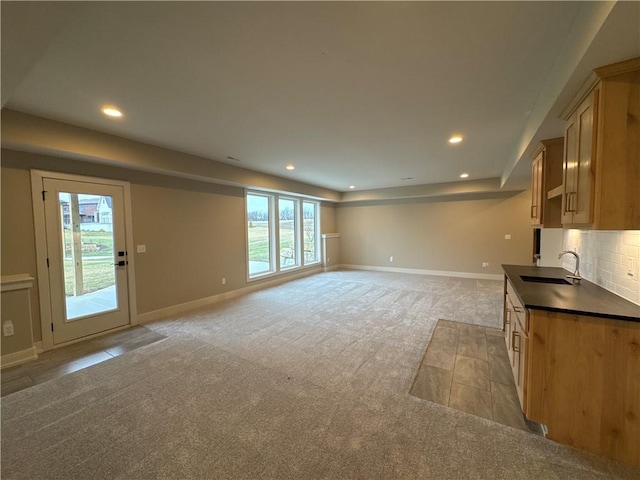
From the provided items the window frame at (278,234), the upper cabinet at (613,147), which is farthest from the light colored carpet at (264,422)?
the window frame at (278,234)

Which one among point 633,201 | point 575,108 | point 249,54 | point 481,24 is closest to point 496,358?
point 633,201

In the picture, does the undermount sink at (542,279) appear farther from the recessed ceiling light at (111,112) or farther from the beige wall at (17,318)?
the beige wall at (17,318)

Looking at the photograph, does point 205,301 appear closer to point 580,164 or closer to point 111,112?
point 111,112

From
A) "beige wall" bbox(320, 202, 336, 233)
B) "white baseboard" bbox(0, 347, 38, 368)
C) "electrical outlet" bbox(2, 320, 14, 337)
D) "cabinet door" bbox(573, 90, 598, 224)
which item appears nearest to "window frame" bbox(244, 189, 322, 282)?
"beige wall" bbox(320, 202, 336, 233)

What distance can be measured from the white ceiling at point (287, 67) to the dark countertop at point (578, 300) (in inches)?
57.8

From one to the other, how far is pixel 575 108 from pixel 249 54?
91.8 inches

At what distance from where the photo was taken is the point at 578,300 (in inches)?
74.3

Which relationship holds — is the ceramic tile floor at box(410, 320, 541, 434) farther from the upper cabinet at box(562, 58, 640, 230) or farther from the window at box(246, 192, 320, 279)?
the window at box(246, 192, 320, 279)

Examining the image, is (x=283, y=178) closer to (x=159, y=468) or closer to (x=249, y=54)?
(x=249, y=54)

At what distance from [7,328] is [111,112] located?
2.55 meters

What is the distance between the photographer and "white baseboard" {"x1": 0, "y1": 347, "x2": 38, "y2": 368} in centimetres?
279

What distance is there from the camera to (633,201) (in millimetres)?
1527

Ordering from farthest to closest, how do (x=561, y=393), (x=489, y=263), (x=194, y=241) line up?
(x=489, y=263) → (x=194, y=241) → (x=561, y=393)

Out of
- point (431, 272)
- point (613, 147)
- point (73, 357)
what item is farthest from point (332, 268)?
point (613, 147)
